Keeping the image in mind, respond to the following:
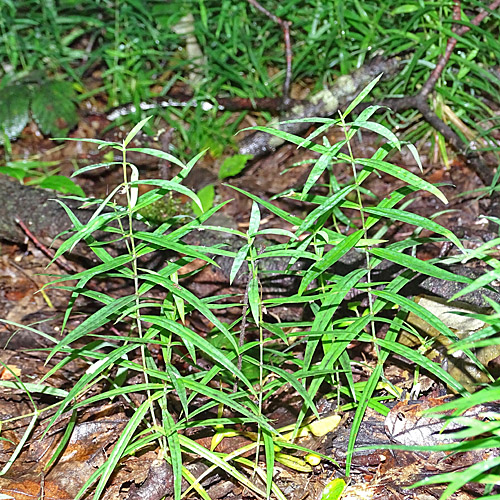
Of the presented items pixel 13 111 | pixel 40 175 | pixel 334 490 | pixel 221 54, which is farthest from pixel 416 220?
pixel 13 111

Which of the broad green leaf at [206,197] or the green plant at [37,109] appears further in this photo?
the green plant at [37,109]

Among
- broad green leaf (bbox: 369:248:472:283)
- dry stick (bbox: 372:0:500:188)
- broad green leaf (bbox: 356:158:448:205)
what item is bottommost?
dry stick (bbox: 372:0:500:188)

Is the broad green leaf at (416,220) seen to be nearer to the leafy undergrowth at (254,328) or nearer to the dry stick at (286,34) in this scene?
the leafy undergrowth at (254,328)

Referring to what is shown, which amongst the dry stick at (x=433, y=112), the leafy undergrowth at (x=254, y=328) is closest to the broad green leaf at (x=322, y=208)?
the leafy undergrowth at (x=254, y=328)

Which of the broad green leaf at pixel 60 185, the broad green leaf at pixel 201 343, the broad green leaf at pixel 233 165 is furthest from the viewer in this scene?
the broad green leaf at pixel 233 165

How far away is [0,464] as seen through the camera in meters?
1.79

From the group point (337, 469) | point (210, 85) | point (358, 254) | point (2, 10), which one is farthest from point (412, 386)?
point (2, 10)

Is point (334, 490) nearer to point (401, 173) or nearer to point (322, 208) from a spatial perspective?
point (322, 208)

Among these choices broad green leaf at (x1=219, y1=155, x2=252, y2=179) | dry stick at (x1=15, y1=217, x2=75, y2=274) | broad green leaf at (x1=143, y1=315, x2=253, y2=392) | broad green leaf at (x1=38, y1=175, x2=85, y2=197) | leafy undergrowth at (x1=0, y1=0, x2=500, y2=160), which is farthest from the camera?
broad green leaf at (x1=219, y1=155, x2=252, y2=179)

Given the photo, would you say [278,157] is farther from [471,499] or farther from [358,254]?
[471,499]

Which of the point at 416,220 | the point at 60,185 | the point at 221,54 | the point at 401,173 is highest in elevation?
the point at 401,173

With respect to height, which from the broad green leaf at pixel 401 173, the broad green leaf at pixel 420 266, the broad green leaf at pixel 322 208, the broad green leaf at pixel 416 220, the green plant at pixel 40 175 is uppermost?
the broad green leaf at pixel 401 173

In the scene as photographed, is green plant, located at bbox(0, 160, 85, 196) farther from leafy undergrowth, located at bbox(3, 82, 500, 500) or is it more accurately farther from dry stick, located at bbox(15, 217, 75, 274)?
leafy undergrowth, located at bbox(3, 82, 500, 500)

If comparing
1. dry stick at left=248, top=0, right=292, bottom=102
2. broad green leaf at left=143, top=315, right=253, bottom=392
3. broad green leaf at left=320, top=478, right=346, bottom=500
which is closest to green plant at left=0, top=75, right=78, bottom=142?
dry stick at left=248, top=0, right=292, bottom=102
